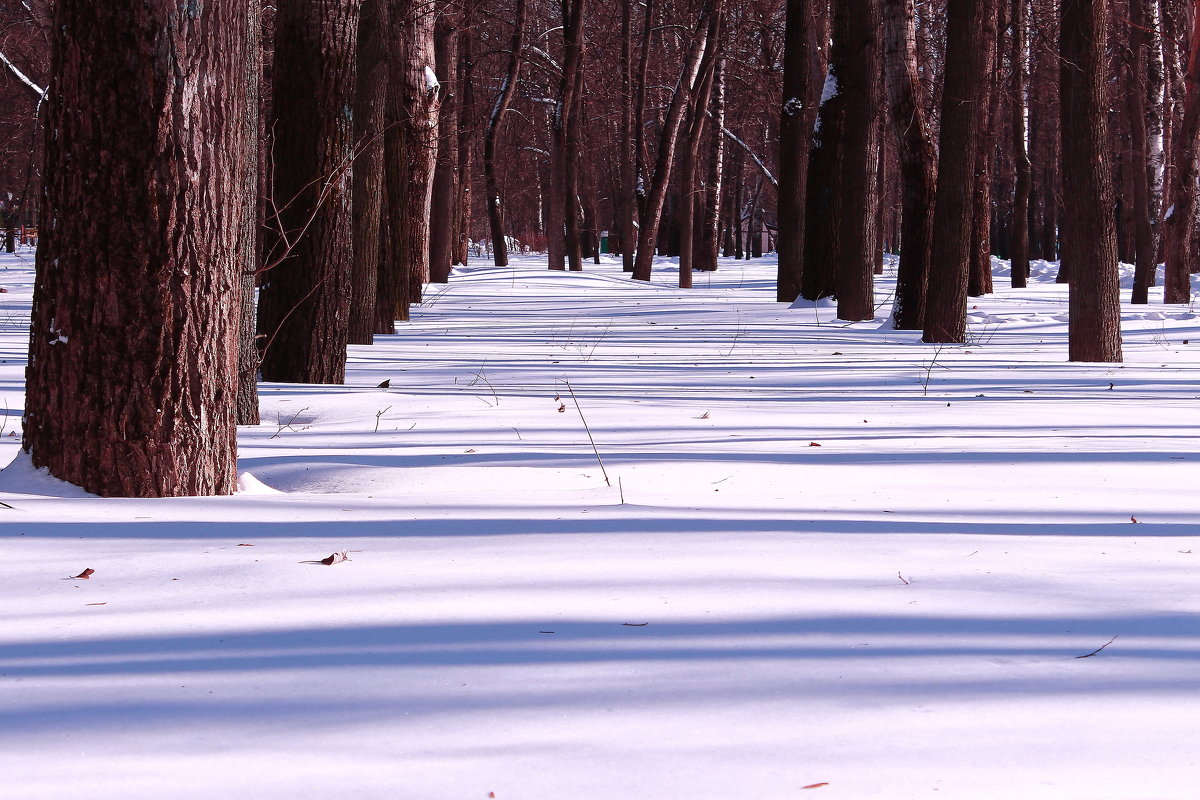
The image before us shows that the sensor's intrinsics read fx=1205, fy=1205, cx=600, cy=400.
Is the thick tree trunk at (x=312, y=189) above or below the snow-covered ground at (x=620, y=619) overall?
above

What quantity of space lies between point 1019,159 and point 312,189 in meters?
18.8

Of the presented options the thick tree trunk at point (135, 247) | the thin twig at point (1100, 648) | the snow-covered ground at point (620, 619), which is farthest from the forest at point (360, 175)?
the thin twig at point (1100, 648)

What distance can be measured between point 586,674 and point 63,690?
34.4 inches

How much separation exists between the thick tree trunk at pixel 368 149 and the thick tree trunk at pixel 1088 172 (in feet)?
17.4

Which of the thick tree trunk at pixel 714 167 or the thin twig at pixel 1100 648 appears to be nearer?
the thin twig at pixel 1100 648

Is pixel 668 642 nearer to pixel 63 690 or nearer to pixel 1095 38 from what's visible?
pixel 63 690

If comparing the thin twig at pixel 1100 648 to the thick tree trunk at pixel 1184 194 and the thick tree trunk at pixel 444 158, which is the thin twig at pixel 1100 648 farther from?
the thick tree trunk at pixel 1184 194

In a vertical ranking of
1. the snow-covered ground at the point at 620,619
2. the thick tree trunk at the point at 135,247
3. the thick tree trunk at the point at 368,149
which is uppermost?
the thick tree trunk at the point at 368,149

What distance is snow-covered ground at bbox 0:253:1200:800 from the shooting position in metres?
1.72

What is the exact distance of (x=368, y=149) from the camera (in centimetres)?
962

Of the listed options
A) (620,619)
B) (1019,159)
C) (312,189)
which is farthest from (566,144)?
(620,619)

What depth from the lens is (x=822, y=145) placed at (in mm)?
15031

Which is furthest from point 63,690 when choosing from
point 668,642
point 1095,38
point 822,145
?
point 822,145

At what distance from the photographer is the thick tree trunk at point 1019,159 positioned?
20406 mm
